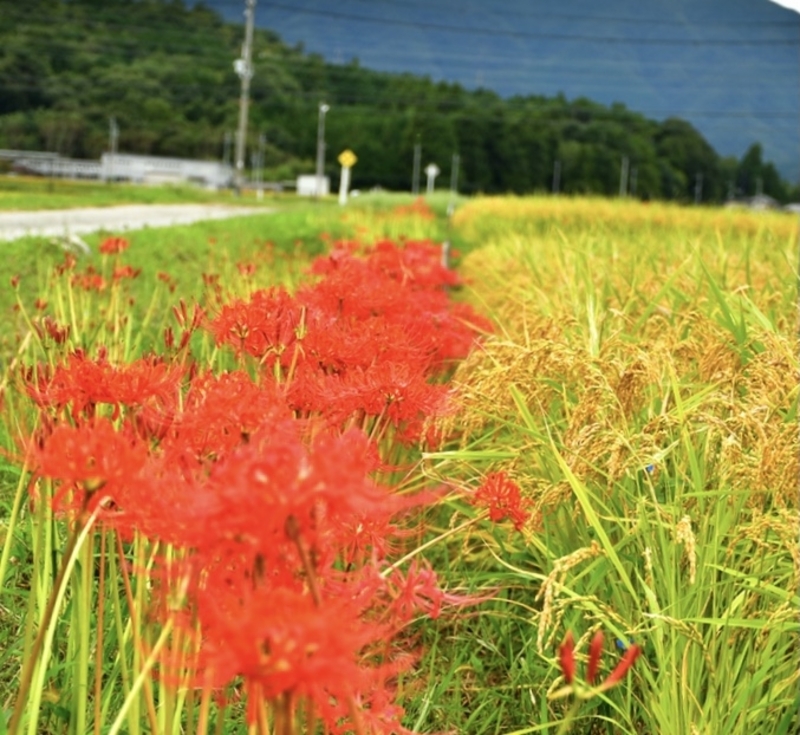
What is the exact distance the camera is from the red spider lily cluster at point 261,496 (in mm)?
563

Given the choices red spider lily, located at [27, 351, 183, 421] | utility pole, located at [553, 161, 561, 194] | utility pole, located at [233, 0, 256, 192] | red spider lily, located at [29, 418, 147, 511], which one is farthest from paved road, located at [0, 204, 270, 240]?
utility pole, located at [553, 161, 561, 194]

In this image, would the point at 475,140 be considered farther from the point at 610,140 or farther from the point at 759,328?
the point at 759,328

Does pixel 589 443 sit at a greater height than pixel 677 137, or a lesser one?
lesser

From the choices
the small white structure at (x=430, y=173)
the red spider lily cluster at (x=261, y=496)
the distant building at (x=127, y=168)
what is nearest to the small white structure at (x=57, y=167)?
the distant building at (x=127, y=168)

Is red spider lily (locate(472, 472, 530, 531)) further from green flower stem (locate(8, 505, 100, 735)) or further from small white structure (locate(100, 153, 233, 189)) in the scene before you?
small white structure (locate(100, 153, 233, 189))

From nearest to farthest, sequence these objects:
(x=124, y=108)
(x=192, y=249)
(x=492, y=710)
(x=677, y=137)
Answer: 1. (x=492, y=710)
2. (x=192, y=249)
3. (x=124, y=108)
4. (x=677, y=137)

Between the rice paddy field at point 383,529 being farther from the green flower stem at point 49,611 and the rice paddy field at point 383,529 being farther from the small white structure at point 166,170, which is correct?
the small white structure at point 166,170

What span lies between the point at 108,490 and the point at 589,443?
1.00 m

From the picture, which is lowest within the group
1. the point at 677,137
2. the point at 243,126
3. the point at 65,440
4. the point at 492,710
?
the point at 492,710

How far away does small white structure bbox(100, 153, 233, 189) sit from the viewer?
5232cm

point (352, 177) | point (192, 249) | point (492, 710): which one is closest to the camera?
point (492, 710)

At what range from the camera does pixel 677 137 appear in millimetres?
58656

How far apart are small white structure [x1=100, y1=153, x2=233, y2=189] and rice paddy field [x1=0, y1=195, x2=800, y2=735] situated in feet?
169

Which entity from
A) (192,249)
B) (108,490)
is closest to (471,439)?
(108,490)
